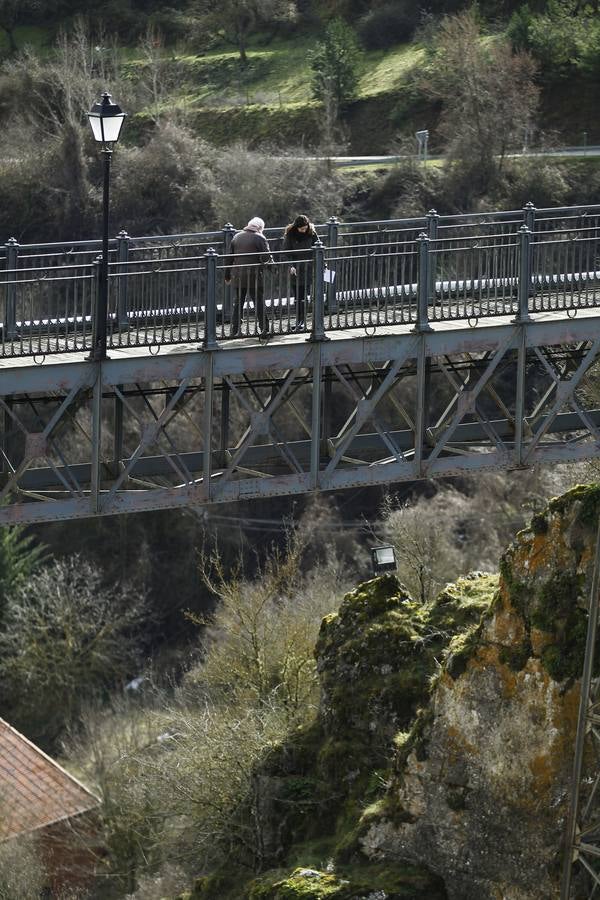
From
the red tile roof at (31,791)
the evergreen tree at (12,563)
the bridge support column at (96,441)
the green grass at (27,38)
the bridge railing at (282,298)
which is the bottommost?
the red tile roof at (31,791)

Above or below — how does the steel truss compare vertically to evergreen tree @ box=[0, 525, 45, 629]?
above

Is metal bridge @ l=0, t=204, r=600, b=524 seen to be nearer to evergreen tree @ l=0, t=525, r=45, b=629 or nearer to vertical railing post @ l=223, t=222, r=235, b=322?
vertical railing post @ l=223, t=222, r=235, b=322

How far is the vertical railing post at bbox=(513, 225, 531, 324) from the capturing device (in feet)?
66.3

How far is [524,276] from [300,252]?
2577mm

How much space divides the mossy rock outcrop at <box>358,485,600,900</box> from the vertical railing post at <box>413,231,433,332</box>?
3.07 m

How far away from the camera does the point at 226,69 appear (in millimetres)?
67312

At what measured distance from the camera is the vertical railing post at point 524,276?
20203 mm

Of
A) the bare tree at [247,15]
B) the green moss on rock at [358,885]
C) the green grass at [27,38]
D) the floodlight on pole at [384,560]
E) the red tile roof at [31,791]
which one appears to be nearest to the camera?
the green moss on rock at [358,885]

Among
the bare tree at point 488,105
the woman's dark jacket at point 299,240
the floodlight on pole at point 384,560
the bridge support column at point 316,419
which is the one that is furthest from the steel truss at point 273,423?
the bare tree at point 488,105

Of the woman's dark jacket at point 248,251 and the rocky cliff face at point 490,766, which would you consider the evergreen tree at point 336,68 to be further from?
the rocky cliff face at point 490,766

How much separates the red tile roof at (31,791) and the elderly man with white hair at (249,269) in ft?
54.9

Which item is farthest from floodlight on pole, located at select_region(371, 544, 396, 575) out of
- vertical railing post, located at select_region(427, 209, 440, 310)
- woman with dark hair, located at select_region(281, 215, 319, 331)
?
woman with dark hair, located at select_region(281, 215, 319, 331)

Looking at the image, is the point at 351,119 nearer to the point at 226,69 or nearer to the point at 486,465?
the point at 226,69

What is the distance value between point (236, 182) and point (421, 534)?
70.8 ft
